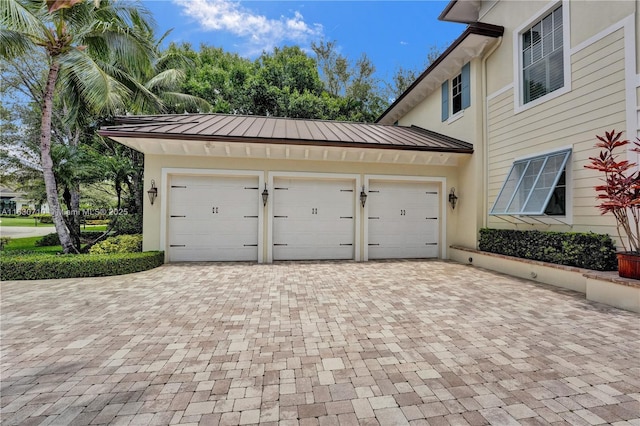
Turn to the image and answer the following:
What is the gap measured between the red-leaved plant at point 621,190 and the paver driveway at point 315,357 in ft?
4.41

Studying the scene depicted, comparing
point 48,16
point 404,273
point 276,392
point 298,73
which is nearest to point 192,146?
point 48,16

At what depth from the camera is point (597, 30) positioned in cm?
534

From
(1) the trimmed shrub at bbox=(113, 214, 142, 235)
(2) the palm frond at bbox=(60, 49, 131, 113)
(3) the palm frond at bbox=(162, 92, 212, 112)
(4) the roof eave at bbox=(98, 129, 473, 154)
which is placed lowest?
(1) the trimmed shrub at bbox=(113, 214, 142, 235)

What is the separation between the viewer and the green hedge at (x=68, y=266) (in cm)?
601

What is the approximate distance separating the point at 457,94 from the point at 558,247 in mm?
5655

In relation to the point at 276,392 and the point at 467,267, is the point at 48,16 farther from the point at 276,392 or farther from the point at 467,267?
the point at 467,267

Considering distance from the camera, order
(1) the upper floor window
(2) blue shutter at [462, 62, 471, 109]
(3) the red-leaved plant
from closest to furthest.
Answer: (3) the red-leaved plant
(2) blue shutter at [462, 62, 471, 109]
(1) the upper floor window

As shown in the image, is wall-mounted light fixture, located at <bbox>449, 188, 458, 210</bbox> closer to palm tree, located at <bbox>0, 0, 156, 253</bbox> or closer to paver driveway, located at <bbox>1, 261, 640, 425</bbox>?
paver driveway, located at <bbox>1, 261, 640, 425</bbox>

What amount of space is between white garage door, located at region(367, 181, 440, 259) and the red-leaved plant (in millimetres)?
4258

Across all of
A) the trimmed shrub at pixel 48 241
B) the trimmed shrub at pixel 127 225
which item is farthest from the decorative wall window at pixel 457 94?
the trimmed shrub at pixel 48 241

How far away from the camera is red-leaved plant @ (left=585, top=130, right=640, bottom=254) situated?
4383mm

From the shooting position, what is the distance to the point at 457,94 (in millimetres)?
9125

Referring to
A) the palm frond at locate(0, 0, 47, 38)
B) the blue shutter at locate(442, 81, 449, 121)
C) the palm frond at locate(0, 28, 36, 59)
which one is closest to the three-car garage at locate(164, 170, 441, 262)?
the blue shutter at locate(442, 81, 449, 121)

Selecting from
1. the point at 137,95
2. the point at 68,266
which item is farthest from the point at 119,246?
the point at 137,95
